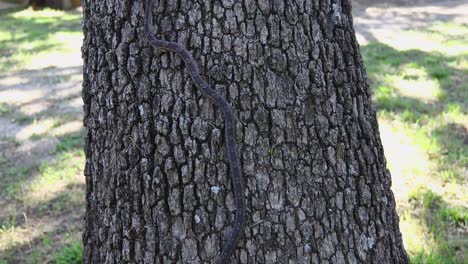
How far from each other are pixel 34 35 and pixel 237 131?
27.3ft

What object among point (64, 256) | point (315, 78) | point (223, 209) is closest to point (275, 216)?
point (223, 209)

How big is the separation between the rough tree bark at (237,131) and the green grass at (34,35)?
617 cm

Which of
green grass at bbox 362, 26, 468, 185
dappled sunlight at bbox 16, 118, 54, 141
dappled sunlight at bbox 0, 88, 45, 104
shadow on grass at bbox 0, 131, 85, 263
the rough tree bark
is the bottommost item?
shadow on grass at bbox 0, 131, 85, 263

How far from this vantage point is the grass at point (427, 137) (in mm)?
2807

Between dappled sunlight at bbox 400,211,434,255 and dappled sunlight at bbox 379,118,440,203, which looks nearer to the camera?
Result: dappled sunlight at bbox 400,211,434,255

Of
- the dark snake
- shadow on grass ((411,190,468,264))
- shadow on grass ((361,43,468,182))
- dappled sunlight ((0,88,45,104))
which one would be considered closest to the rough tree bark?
the dark snake

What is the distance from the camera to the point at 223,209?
1.67m

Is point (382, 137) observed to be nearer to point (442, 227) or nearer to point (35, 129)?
point (442, 227)

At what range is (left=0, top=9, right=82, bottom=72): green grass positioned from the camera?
7.78m

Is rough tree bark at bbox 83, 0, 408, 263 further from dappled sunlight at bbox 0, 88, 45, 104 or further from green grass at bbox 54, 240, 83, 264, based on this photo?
dappled sunlight at bbox 0, 88, 45, 104

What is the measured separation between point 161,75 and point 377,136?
0.82 metres

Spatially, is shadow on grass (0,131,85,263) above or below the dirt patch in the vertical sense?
below

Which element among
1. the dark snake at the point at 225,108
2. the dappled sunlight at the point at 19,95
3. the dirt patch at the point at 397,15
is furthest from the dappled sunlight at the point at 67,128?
the dirt patch at the point at 397,15

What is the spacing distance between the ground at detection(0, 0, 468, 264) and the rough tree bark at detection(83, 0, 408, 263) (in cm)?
108
